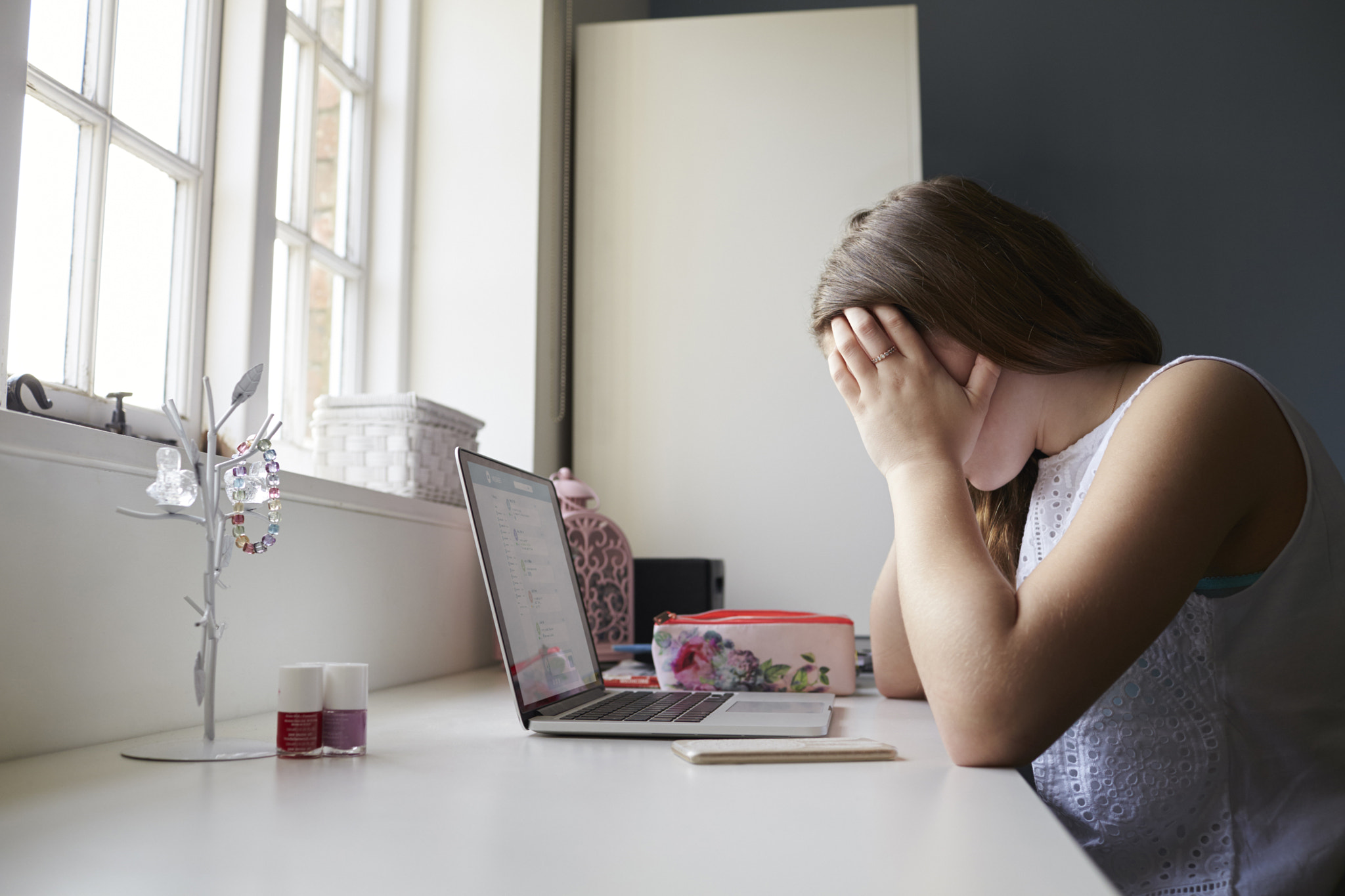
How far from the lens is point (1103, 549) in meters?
0.73

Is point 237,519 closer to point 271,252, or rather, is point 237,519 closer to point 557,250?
point 271,252

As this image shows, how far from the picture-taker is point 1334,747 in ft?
2.76

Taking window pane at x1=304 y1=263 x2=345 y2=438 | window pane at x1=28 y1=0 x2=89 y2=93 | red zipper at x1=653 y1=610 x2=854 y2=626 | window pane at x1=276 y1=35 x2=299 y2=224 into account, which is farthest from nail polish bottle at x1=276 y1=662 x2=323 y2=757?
window pane at x1=276 y1=35 x2=299 y2=224

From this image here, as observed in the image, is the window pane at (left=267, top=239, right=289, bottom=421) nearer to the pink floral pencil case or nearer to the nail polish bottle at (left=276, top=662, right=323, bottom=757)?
the pink floral pencil case

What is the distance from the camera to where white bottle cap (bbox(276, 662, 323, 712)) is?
29.8 inches

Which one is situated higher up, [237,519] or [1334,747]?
[237,519]

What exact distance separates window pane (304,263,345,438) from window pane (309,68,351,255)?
64mm

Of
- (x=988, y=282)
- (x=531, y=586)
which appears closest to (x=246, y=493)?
(x=531, y=586)

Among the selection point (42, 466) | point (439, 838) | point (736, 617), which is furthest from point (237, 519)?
point (736, 617)

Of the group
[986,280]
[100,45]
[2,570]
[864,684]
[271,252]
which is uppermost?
[100,45]

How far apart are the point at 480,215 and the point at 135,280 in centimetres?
88

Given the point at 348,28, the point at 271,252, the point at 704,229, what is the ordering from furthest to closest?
the point at 704,229
the point at 348,28
the point at 271,252

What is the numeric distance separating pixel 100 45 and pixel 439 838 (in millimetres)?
1119

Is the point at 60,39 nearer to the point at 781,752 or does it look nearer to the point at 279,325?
the point at 279,325
